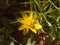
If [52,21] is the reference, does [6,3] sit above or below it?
above

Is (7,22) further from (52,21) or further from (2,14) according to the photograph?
(52,21)

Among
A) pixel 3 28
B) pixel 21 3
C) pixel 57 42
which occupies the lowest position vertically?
pixel 57 42

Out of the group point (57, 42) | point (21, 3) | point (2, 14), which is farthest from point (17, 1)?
point (57, 42)

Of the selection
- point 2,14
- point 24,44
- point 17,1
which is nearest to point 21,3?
point 17,1

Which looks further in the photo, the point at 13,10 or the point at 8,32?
the point at 13,10

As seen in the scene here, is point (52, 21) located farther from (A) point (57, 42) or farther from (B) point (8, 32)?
(B) point (8, 32)

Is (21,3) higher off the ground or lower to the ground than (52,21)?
higher
